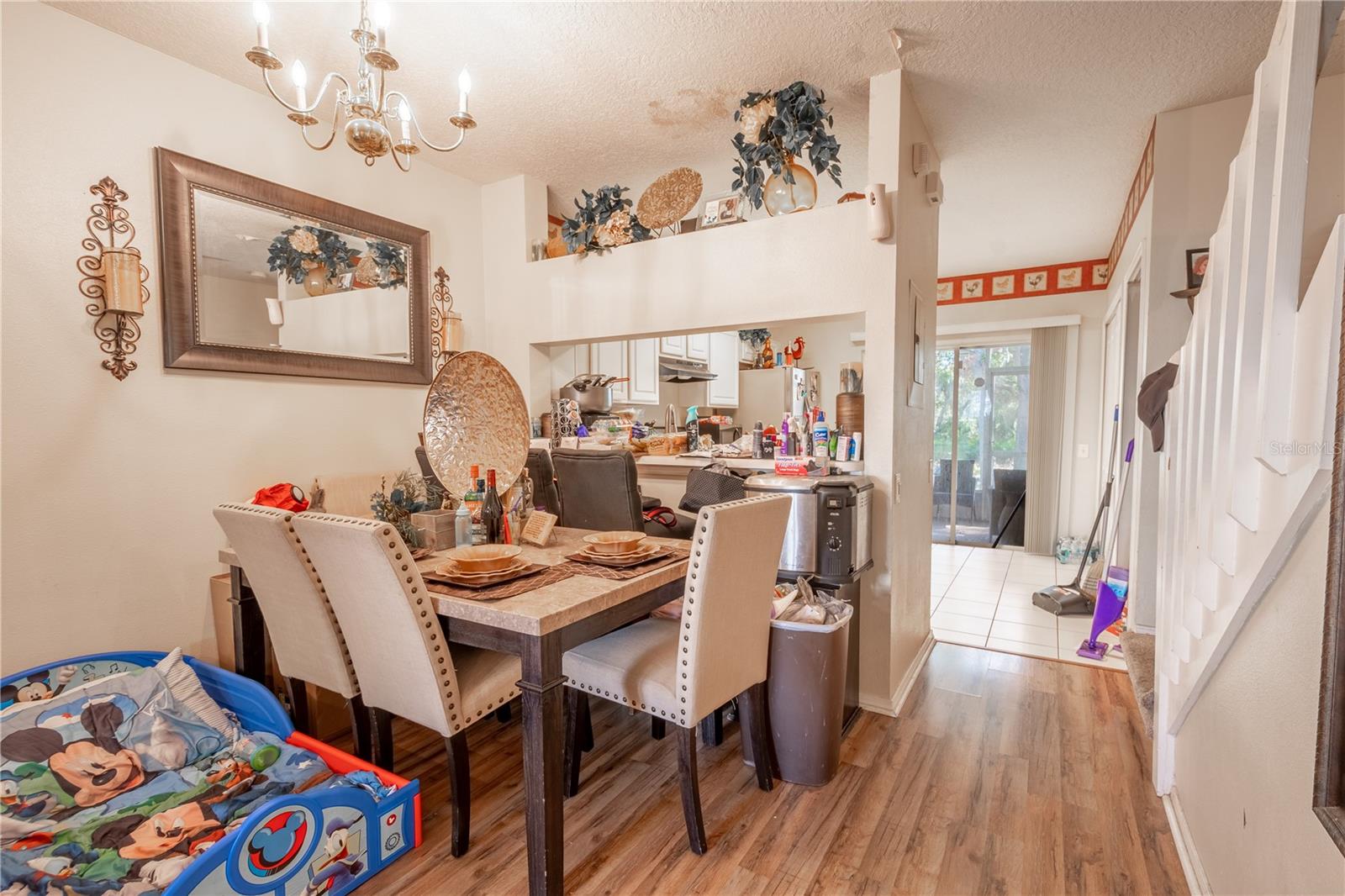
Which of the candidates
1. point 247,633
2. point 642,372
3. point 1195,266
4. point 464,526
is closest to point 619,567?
point 464,526

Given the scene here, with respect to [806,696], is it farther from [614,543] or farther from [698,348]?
[698,348]

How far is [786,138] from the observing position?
2.55 metres

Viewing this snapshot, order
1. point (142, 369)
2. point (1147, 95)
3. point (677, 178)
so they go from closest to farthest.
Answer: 1. point (142, 369)
2. point (1147, 95)
3. point (677, 178)

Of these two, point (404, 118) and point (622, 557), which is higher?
point (404, 118)

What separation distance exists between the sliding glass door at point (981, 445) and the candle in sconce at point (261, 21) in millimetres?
5444

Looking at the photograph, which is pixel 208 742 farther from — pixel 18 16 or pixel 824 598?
pixel 18 16

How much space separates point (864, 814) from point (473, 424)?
180 centimetres

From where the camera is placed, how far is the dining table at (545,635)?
138cm

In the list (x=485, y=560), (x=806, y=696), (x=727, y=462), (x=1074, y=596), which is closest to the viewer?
(x=485, y=560)

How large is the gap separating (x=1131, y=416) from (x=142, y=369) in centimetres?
508

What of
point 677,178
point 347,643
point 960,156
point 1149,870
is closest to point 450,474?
point 347,643

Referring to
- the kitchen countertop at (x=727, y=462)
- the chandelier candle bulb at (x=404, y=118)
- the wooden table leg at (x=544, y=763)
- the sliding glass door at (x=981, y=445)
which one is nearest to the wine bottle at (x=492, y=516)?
the wooden table leg at (x=544, y=763)

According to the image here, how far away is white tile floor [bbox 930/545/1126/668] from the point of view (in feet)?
10.9

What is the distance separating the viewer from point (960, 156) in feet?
10.6
